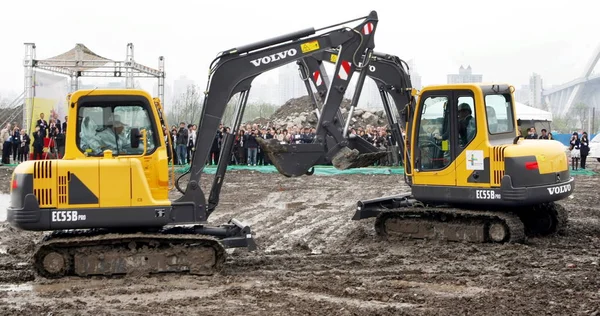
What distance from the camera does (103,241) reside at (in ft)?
32.3

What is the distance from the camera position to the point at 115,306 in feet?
27.5

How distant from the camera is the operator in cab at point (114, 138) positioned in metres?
10.2

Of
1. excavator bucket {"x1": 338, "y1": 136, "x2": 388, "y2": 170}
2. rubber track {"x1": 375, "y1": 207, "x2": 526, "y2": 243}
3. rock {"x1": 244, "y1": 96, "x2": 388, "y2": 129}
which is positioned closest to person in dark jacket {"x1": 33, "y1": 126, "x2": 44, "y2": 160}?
rubber track {"x1": 375, "y1": 207, "x2": 526, "y2": 243}

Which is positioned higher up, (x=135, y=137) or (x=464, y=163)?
(x=135, y=137)

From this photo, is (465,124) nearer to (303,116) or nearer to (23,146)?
(23,146)

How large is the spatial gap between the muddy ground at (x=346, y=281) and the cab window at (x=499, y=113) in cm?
208

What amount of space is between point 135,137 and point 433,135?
5653mm

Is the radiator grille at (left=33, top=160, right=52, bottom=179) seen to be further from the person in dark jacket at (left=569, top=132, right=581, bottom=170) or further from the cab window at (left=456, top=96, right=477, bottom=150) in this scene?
the person in dark jacket at (left=569, top=132, right=581, bottom=170)

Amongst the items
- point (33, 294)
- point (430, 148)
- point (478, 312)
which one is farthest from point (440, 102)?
point (33, 294)

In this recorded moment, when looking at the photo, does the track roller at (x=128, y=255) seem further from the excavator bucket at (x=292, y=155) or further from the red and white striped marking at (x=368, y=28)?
the red and white striped marking at (x=368, y=28)

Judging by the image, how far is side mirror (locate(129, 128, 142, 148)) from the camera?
397 inches

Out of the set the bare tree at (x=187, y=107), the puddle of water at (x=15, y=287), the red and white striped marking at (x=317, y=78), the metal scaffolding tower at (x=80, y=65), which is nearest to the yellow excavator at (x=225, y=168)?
the puddle of water at (x=15, y=287)

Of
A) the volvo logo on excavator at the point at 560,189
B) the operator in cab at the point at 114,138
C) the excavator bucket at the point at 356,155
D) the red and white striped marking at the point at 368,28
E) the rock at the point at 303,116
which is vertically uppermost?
the rock at the point at 303,116

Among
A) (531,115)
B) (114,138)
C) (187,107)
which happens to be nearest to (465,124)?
(114,138)
